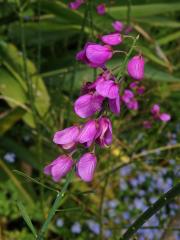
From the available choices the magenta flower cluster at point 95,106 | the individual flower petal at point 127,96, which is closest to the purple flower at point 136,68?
the magenta flower cluster at point 95,106

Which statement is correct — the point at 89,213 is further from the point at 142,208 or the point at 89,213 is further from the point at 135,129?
the point at 135,129

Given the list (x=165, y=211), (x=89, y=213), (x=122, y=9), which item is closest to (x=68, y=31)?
(x=122, y=9)

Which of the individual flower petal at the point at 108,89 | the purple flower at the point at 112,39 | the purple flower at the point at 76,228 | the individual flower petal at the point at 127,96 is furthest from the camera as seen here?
the purple flower at the point at 76,228

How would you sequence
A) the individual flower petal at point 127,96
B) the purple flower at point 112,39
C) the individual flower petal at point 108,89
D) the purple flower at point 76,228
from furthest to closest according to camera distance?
the purple flower at point 76,228 → the individual flower petal at point 127,96 → the purple flower at point 112,39 → the individual flower petal at point 108,89

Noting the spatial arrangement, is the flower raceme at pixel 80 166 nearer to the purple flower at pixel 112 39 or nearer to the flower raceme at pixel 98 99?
the flower raceme at pixel 98 99

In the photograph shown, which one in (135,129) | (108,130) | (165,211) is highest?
(108,130)

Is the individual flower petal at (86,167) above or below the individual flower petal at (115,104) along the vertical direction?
below

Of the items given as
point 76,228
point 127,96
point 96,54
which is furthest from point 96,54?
point 76,228

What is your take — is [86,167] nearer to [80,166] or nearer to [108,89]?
[80,166]
